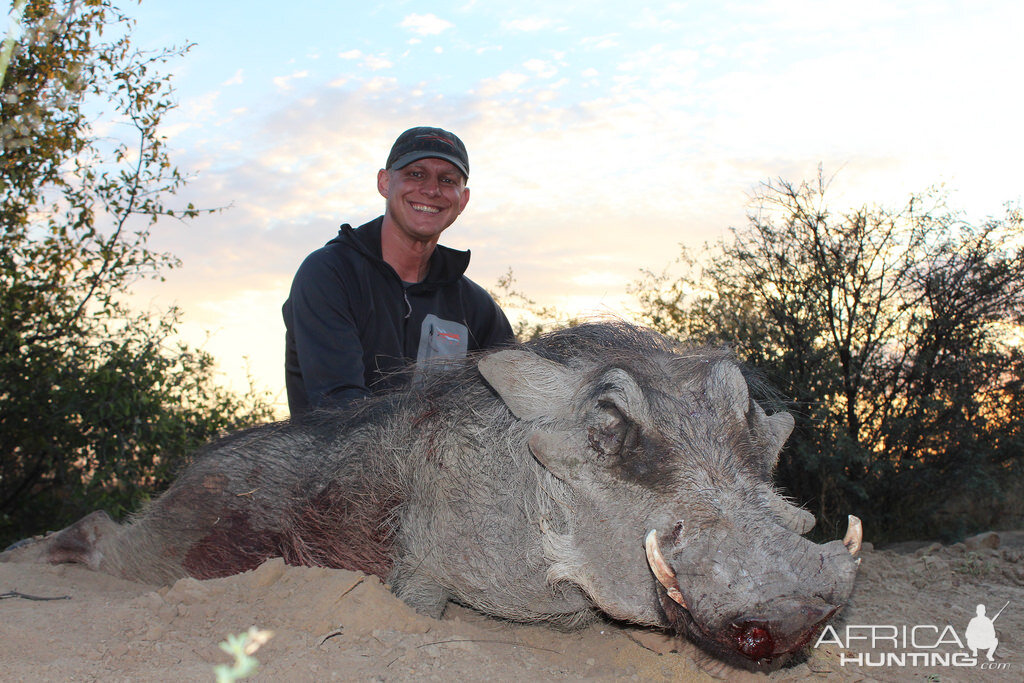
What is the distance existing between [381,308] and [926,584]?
3230 mm

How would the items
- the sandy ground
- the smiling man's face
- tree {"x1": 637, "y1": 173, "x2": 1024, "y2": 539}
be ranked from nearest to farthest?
the sandy ground < the smiling man's face < tree {"x1": 637, "y1": 173, "x2": 1024, "y2": 539}

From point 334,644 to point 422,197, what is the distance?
10.1 feet

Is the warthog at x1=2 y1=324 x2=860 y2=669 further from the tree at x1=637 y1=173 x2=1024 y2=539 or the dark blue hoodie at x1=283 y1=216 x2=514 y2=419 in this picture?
the tree at x1=637 y1=173 x2=1024 y2=539

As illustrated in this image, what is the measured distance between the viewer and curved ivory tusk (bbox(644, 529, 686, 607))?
207 centimetres

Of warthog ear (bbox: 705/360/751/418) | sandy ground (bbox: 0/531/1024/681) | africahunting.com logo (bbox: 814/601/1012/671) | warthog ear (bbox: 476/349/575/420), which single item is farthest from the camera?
africahunting.com logo (bbox: 814/601/1012/671)

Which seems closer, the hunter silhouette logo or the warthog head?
the warthog head

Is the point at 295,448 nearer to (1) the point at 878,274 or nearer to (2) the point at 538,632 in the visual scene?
(2) the point at 538,632

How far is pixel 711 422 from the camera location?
244 centimetres

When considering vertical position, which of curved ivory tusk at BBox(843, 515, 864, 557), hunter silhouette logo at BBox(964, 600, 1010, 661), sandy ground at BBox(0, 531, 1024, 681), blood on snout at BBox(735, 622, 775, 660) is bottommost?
hunter silhouette logo at BBox(964, 600, 1010, 661)

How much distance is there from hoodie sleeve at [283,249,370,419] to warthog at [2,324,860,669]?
1.24ft

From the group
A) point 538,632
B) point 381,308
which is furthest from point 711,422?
point 381,308

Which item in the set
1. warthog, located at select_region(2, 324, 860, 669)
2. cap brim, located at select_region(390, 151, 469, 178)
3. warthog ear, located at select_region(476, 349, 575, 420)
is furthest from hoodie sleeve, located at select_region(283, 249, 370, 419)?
warthog ear, located at select_region(476, 349, 575, 420)


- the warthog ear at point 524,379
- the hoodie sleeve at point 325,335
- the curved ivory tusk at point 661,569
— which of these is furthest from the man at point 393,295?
the curved ivory tusk at point 661,569

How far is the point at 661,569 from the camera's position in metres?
2.09
